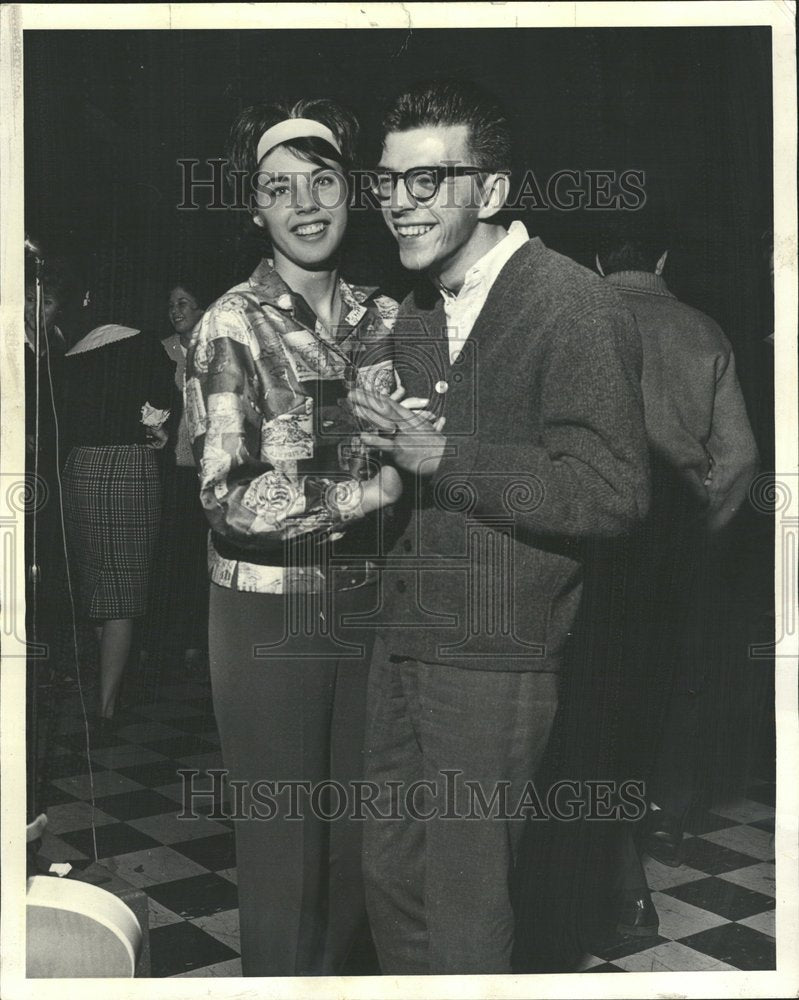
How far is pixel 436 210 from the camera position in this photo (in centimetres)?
306

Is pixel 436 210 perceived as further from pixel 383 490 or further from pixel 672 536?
pixel 672 536

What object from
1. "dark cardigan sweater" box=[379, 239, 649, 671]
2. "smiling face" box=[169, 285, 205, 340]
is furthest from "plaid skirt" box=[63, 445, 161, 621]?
"dark cardigan sweater" box=[379, 239, 649, 671]

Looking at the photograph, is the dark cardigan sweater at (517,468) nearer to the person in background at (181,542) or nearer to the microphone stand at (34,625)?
the person in background at (181,542)

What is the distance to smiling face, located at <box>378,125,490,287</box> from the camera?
10.0 feet

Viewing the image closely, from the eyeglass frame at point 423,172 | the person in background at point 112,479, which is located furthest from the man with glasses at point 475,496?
the person in background at point 112,479

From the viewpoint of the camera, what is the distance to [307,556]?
121 inches

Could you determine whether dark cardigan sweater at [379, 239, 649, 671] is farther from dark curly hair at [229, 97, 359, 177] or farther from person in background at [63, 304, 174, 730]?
person in background at [63, 304, 174, 730]

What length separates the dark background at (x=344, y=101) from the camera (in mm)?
3088

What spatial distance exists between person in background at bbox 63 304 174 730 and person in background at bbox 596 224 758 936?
3.90 feet

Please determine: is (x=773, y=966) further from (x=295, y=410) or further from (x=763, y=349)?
(x=295, y=410)

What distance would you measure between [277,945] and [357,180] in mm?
1919

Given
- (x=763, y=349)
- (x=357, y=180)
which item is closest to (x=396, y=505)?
(x=357, y=180)

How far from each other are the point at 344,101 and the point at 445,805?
5.73 ft

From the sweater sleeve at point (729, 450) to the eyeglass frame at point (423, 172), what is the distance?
0.78 meters
